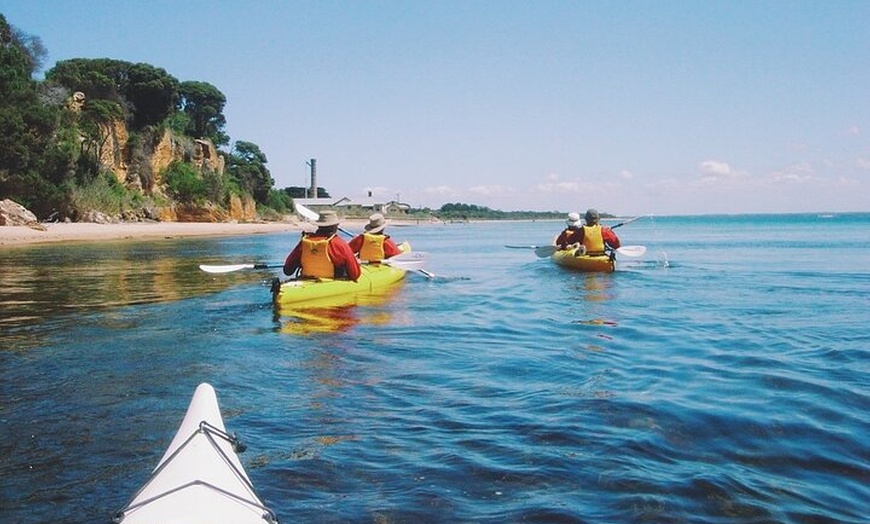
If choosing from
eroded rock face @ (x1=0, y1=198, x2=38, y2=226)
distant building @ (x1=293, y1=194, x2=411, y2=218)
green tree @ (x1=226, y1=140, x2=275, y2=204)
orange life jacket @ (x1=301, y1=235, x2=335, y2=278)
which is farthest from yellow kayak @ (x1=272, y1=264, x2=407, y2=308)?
distant building @ (x1=293, y1=194, x2=411, y2=218)

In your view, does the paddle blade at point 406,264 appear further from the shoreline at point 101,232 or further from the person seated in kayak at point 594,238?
the shoreline at point 101,232

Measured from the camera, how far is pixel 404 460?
163 inches

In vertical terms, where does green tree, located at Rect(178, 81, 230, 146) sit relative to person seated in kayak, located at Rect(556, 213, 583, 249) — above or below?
above

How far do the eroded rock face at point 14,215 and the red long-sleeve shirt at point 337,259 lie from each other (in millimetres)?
26075

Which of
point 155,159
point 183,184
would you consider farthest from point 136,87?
point 183,184

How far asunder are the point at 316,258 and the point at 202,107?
6582cm

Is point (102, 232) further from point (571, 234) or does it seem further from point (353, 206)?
point (353, 206)

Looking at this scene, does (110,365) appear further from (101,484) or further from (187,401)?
(101,484)

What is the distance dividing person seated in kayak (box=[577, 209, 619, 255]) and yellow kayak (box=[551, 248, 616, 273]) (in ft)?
0.58

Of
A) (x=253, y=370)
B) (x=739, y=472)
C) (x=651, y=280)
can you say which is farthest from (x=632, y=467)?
(x=651, y=280)

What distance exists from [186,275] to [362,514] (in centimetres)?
1466

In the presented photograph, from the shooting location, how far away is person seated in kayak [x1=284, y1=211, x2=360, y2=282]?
10.7 m

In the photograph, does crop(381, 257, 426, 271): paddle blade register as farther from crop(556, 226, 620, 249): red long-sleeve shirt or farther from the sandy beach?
the sandy beach

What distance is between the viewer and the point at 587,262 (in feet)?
51.8
